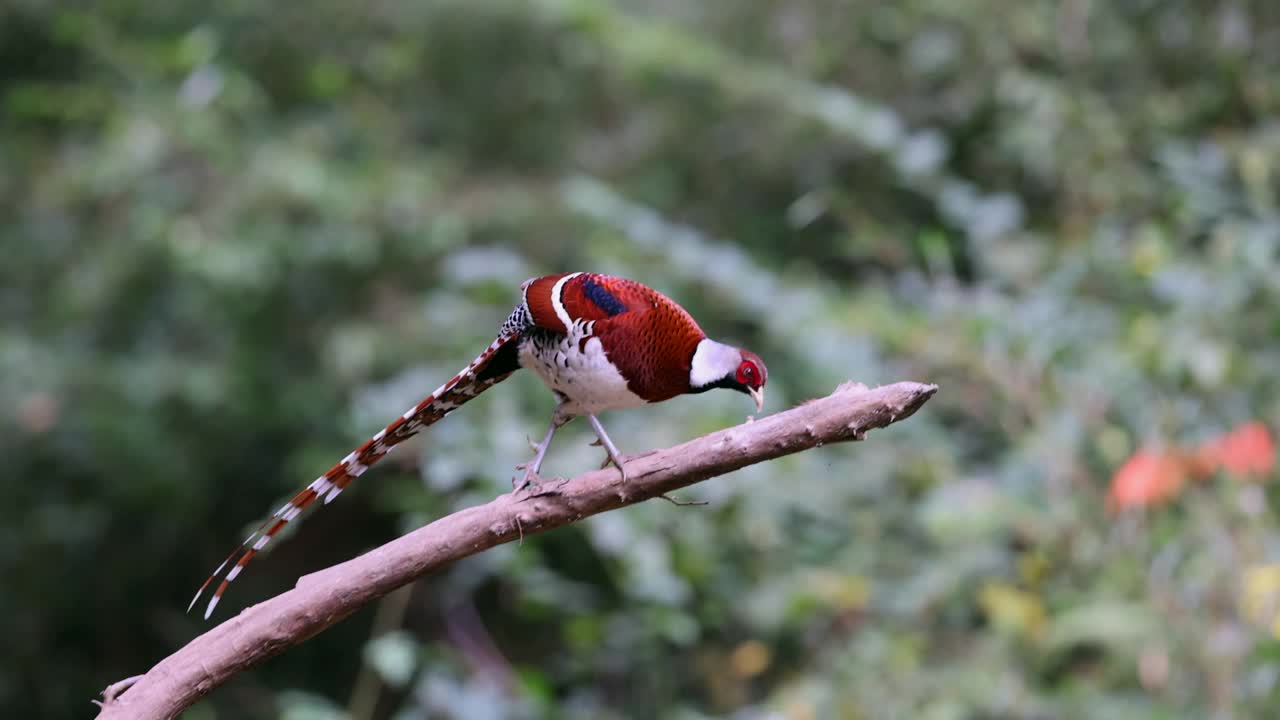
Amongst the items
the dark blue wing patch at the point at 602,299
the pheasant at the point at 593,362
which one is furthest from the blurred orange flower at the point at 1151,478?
the dark blue wing patch at the point at 602,299

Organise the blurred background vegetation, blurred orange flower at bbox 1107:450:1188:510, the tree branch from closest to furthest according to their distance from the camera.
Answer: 1. the tree branch
2. blurred orange flower at bbox 1107:450:1188:510
3. the blurred background vegetation

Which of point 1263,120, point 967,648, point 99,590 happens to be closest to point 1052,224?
point 1263,120

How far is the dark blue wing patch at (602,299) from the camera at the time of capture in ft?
4.91

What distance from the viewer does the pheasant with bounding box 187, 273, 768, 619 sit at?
4.77 ft

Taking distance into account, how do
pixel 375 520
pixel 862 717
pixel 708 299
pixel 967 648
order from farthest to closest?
pixel 375 520
pixel 708 299
pixel 967 648
pixel 862 717

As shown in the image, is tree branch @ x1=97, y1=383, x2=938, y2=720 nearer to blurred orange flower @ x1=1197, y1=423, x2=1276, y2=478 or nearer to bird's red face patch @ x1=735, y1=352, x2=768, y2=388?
bird's red face patch @ x1=735, y1=352, x2=768, y2=388

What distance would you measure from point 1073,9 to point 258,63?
10.0ft

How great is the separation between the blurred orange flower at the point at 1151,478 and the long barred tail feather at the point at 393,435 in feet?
5.79

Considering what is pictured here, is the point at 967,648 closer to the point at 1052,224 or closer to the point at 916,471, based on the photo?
the point at 916,471

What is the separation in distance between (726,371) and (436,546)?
40 centimetres

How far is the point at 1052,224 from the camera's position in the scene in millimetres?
4359

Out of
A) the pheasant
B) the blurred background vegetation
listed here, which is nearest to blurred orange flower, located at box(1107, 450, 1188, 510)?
the blurred background vegetation

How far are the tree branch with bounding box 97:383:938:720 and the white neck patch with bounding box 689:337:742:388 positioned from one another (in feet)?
0.44

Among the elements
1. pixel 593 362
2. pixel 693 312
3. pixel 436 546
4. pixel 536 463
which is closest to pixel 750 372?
pixel 593 362
